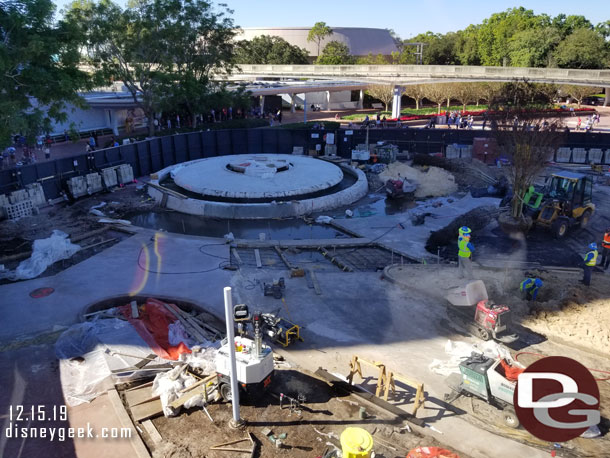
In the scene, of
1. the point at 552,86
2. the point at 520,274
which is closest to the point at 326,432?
the point at 520,274

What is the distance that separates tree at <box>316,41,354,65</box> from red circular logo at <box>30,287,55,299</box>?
7742 cm

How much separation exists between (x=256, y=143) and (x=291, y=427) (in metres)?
29.6

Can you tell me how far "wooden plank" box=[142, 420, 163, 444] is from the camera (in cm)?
819

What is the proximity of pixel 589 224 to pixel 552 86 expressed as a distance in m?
41.8

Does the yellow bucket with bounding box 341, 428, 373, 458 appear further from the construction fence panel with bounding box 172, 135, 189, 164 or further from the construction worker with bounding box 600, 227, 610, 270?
the construction fence panel with bounding box 172, 135, 189, 164

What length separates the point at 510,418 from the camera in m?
8.65

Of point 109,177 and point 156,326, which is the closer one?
point 156,326

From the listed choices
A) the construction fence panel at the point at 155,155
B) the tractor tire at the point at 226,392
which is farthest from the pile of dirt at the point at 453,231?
the construction fence panel at the point at 155,155

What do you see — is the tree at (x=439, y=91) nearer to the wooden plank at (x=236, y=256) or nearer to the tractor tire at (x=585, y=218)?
the tractor tire at (x=585, y=218)

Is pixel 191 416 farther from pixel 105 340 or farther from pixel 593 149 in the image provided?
pixel 593 149

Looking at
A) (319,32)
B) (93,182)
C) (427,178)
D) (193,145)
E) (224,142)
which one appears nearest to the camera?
(93,182)

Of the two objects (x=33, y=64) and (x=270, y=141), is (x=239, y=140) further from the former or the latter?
(x=33, y=64)

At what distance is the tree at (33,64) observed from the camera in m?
18.4

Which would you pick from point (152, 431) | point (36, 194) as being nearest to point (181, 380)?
point (152, 431)
